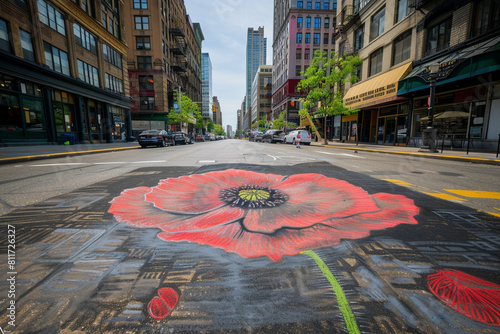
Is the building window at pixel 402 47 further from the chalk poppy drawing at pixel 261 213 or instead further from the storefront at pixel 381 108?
the chalk poppy drawing at pixel 261 213

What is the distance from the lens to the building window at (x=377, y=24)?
18.1 meters

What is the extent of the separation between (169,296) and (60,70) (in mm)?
21497

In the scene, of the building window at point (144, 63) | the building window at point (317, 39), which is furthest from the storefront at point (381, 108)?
the building window at point (317, 39)

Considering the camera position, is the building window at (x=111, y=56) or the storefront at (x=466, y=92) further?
the building window at (x=111, y=56)

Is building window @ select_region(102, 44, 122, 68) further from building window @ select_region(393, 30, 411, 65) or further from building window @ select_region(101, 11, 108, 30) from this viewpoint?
building window @ select_region(393, 30, 411, 65)

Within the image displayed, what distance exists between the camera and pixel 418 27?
565 inches

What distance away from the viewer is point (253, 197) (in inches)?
105

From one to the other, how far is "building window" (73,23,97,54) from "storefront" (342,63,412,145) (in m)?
25.2

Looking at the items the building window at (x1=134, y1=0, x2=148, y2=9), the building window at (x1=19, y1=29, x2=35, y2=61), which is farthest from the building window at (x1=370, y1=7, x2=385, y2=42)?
the building window at (x1=134, y1=0, x2=148, y2=9)

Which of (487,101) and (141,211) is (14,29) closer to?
(141,211)

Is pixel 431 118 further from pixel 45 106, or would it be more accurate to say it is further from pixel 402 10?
pixel 45 106

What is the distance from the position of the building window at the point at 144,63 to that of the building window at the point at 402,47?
33.6 m

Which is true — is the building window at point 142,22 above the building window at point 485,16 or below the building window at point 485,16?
above

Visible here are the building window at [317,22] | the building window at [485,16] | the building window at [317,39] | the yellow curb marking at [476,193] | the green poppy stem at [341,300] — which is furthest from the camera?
the building window at [317,39]
